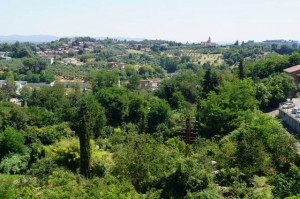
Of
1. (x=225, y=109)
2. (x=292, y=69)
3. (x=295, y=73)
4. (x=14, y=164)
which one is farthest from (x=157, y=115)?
(x=292, y=69)

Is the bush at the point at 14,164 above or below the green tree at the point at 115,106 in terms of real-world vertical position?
below

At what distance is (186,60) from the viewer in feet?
389

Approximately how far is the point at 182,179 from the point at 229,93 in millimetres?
19044

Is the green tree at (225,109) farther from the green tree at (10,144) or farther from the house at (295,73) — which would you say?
the green tree at (10,144)

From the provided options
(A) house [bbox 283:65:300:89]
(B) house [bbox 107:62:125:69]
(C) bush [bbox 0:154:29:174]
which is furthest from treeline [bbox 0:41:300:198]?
(B) house [bbox 107:62:125:69]

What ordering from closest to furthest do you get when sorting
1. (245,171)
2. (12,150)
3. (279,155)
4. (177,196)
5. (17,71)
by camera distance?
(177,196) → (245,171) → (279,155) → (12,150) → (17,71)

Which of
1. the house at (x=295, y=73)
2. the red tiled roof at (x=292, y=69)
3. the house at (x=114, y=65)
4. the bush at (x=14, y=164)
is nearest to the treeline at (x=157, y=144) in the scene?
the bush at (x=14, y=164)

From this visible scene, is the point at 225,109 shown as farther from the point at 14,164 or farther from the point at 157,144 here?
the point at 14,164

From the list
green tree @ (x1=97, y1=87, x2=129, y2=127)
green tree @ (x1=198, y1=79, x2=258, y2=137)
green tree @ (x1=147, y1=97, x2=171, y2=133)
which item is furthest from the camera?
green tree @ (x1=97, y1=87, x2=129, y2=127)

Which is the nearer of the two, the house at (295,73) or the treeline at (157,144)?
the treeline at (157,144)

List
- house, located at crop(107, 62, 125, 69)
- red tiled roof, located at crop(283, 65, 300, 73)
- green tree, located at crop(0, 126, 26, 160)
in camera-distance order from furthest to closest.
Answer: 1. house, located at crop(107, 62, 125, 69)
2. red tiled roof, located at crop(283, 65, 300, 73)
3. green tree, located at crop(0, 126, 26, 160)

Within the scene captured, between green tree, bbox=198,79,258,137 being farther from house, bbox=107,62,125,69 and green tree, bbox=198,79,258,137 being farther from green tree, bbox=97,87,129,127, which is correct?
house, bbox=107,62,125,69

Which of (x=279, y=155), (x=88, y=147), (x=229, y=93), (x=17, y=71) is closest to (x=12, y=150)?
(x=88, y=147)

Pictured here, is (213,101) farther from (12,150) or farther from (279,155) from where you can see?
(12,150)
